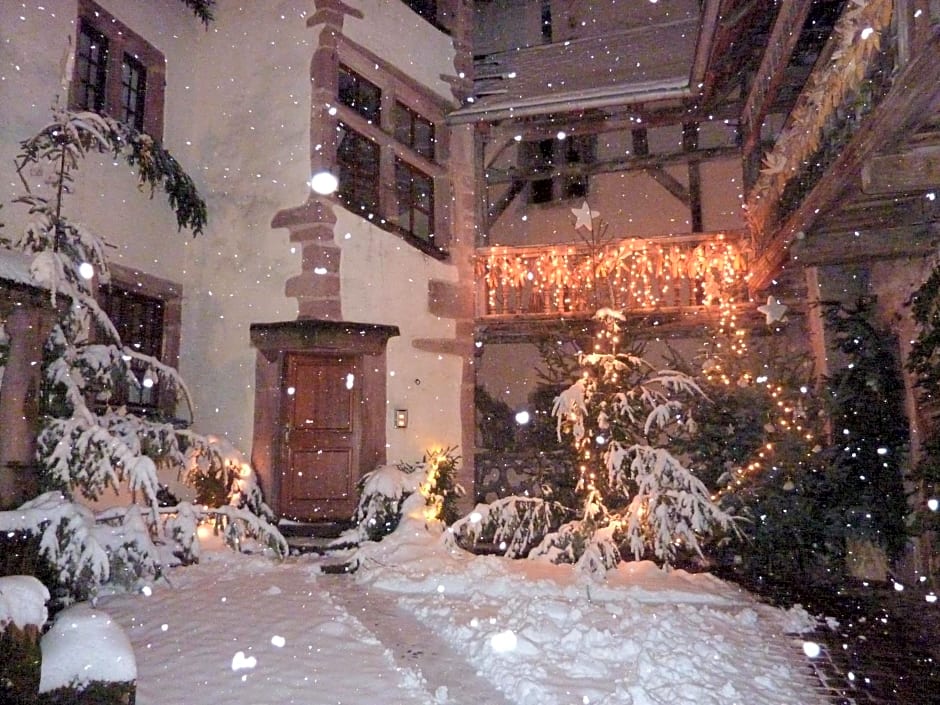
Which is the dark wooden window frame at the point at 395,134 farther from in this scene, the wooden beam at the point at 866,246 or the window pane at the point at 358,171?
the wooden beam at the point at 866,246

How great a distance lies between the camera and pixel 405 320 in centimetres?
1059

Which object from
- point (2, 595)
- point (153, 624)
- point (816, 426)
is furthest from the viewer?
point (816, 426)

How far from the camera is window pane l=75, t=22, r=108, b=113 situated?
8856mm

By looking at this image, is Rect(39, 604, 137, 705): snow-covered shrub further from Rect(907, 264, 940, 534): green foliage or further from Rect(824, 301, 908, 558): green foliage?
Rect(824, 301, 908, 558): green foliage

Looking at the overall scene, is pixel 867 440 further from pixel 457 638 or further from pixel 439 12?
pixel 439 12

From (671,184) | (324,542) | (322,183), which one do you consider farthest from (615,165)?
(324,542)

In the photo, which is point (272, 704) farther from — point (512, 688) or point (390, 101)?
point (390, 101)

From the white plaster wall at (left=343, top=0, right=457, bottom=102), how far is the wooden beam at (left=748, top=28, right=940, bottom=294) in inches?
255

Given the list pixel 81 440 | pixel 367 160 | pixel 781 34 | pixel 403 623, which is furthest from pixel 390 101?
pixel 403 623

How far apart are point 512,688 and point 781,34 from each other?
25.7ft

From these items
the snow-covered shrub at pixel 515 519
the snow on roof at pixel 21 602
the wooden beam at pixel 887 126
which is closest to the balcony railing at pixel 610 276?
the wooden beam at pixel 887 126

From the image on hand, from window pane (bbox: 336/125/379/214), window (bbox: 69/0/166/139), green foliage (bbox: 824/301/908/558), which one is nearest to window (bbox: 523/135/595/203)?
window pane (bbox: 336/125/379/214)

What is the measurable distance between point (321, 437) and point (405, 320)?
2047 mm

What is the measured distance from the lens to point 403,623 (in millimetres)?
5699
